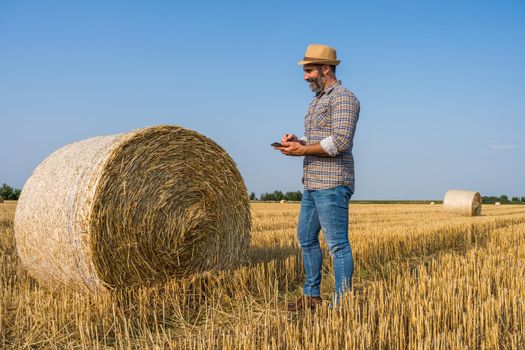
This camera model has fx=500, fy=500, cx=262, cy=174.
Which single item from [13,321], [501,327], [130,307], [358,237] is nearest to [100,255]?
[130,307]

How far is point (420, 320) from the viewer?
139 inches

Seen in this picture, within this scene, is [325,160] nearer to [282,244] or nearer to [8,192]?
[282,244]

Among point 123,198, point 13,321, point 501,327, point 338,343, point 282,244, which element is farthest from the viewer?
point 282,244

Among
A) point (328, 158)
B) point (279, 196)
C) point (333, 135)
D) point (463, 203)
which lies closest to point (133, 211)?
point (328, 158)

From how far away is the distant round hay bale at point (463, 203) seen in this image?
1953cm

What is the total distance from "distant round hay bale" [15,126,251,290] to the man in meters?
1.69

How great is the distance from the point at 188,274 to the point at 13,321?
196 cm

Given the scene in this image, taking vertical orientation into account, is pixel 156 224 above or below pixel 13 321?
above

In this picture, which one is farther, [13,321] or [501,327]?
[13,321]

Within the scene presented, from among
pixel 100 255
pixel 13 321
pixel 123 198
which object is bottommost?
pixel 13 321

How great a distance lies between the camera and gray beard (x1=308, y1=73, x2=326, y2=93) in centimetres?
442

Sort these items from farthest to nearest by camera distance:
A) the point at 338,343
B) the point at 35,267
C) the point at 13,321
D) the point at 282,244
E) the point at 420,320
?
the point at 282,244 → the point at 35,267 → the point at 13,321 → the point at 420,320 → the point at 338,343

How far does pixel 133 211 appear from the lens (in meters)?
5.12

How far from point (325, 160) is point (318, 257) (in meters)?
0.94
